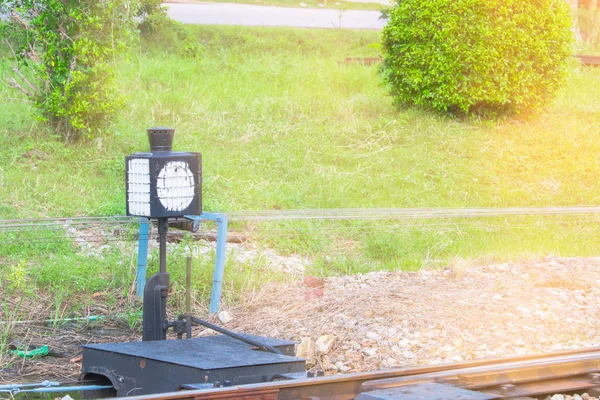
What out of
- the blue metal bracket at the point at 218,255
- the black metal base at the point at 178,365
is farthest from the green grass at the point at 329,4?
the black metal base at the point at 178,365

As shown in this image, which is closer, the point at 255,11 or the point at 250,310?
the point at 250,310

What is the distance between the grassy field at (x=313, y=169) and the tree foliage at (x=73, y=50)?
43cm

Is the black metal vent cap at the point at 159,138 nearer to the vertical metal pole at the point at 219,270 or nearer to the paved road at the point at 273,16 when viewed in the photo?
the vertical metal pole at the point at 219,270

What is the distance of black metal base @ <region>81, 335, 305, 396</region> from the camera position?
4062mm

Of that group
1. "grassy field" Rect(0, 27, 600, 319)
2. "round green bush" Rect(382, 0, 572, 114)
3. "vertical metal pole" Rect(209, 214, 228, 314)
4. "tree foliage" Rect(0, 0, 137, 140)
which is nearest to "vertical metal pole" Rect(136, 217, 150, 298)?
"grassy field" Rect(0, 27, 600, 319)

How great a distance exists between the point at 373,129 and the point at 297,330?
6.10m

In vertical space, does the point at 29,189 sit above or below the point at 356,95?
below

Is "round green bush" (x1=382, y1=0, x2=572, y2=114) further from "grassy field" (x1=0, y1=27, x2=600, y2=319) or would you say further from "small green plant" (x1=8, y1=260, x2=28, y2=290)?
"small green plant" (x1=8, y1=260, x2=28, y2=290)

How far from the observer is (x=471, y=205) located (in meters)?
9.31

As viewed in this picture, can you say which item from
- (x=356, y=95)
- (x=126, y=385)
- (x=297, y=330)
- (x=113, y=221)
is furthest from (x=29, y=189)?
(x=356, y=95)

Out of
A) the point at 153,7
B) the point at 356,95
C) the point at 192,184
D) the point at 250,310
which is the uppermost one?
the point at 153,7

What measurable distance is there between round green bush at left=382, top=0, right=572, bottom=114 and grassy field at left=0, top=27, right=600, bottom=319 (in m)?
0.43

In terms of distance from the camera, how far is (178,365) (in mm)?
4082

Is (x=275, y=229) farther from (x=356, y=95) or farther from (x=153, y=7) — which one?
(x=153, y=7)
